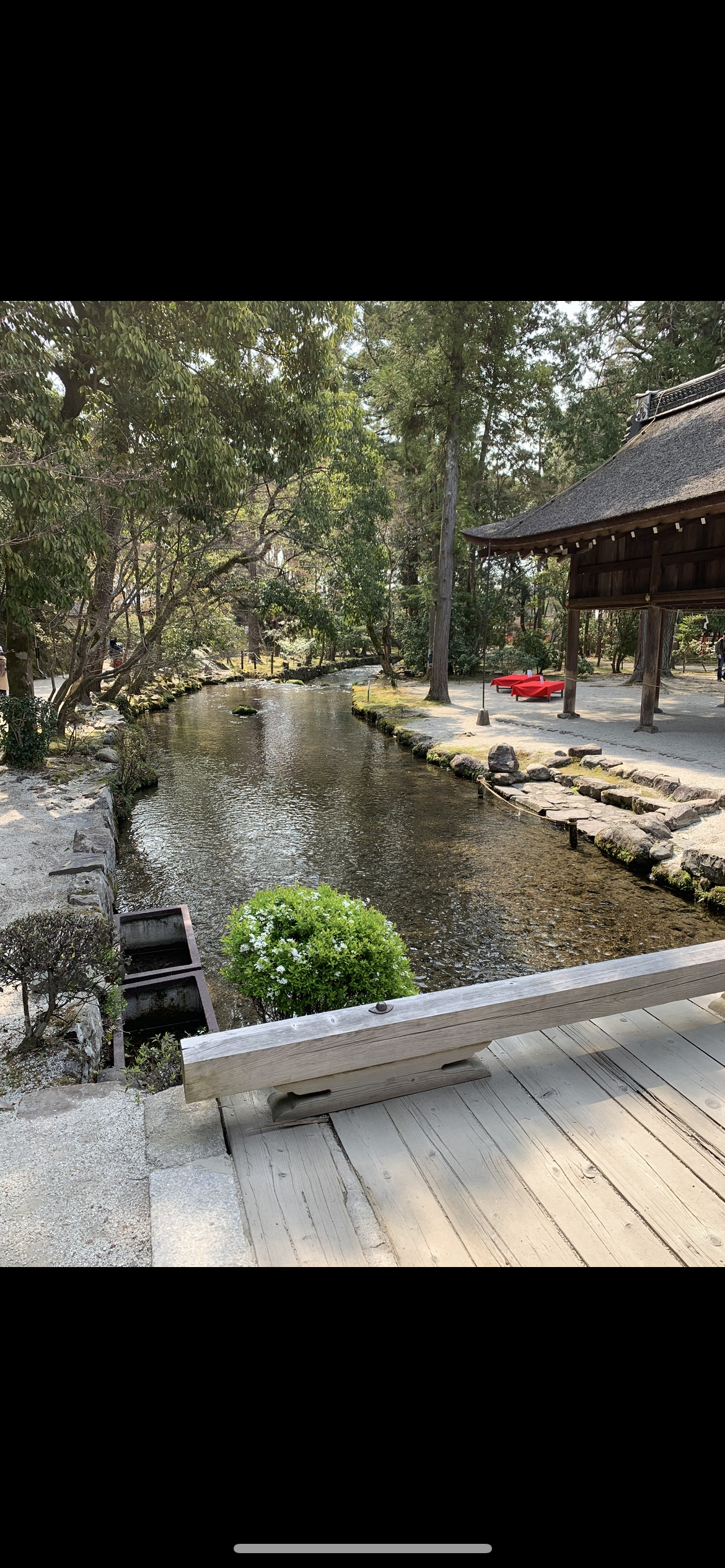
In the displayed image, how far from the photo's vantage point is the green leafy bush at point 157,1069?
3.83m

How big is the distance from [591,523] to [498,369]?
367 inches

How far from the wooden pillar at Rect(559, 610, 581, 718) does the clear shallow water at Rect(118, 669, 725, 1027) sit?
14.0 ft

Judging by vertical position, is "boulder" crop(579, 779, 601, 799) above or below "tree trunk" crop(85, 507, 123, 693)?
below

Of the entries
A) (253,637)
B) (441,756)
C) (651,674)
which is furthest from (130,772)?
(253,637)

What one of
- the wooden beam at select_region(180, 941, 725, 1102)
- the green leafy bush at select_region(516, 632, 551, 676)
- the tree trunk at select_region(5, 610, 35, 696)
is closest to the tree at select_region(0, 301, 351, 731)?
the tree trunk at select_region(5, 610, 35, 696)

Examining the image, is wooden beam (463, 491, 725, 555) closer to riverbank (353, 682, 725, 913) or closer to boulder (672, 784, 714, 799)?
riverbank (353, 682, 725, 913)

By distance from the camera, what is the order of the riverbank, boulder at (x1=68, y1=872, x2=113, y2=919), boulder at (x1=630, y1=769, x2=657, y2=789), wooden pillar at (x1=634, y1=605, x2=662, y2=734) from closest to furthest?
boulder at (x1=68, y1=872, x2=113, y2=919) < the riverbank < boulder at (x1=630, y1=769, x2=657, y2=789) < wooden pillar at (x1=634, y1=605, x2=662, y2=734)

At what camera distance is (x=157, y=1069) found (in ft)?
13.3

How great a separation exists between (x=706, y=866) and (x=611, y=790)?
2.92 meters

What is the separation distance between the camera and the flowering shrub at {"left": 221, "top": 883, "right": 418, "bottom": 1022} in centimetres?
335

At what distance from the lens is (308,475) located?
14594mm

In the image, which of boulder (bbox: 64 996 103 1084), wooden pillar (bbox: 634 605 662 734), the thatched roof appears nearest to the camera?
boulder (bbox: 64 996 103 1084)
